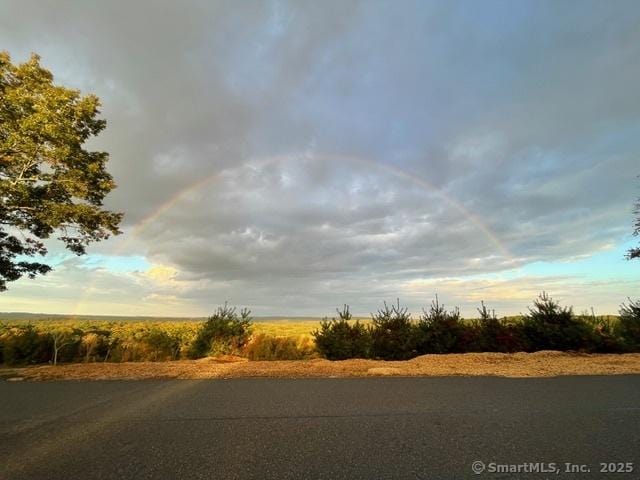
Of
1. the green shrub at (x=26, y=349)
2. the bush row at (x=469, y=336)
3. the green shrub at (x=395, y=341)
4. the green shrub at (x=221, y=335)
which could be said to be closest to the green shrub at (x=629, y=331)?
the bush row at (x=469, y=336)

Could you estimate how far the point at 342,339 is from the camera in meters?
16.0

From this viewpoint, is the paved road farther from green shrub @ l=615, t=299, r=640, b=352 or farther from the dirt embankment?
green shrub @ l=615, t=299, r=640, b=352

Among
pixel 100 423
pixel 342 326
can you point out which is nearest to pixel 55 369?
pixel 100 423

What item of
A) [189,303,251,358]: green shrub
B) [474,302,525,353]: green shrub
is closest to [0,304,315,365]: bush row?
[189,303,251,358]: green shrub

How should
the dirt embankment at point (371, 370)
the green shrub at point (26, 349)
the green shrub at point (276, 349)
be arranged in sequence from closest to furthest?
the dirt embankment at point (371, 370) → the green shrub at point (26, 349) → the green shrub at point (276, 349)

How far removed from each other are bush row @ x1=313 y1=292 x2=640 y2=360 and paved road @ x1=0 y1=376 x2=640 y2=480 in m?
7.00

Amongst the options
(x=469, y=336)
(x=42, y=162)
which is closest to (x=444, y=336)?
(x=469, y=336)

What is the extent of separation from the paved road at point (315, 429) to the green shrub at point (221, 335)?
8697 millimetres

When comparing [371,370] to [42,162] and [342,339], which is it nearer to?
[342,339]

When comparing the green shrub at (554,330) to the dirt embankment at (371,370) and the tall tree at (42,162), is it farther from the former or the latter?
the tall tree at (42,162)

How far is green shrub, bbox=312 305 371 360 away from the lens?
51.8ft

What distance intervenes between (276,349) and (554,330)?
11209mm

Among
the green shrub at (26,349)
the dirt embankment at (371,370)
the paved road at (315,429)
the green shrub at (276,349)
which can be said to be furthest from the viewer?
the green shrub at (276,349)

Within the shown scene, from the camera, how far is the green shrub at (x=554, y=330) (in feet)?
50.8
